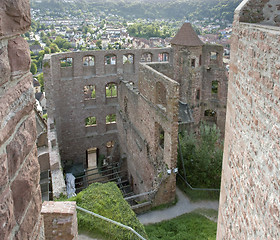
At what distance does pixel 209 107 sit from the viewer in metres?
22.2

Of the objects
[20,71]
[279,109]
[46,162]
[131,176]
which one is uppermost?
[20,71]

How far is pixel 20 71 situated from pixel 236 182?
4.57 m

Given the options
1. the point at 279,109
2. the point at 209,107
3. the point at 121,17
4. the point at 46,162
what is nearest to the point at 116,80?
the point at 209,107

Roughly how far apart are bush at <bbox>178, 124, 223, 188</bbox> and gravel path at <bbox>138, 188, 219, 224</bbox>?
118cm

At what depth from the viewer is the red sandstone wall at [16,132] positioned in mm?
1554

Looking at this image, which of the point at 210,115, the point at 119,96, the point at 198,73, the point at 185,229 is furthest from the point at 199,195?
the point at 210,115

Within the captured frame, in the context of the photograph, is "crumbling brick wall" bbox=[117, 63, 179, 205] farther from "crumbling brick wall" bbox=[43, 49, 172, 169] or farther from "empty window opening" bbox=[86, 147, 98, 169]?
"empty window opening" bbox=[86, 147, 98, 169]

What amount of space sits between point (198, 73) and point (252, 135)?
17.3 m

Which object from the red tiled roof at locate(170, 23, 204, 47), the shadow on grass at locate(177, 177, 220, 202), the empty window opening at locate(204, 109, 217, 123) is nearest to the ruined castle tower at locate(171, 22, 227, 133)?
the red tiled roof at locate(170, 23, 204, 47)

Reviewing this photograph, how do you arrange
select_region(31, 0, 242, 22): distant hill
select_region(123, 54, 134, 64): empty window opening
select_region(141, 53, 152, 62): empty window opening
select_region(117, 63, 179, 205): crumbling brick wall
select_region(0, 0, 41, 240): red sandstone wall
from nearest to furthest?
select_region(0, 0, 41, 240): red sandstone wall, select_region(117, 63, 179, 205): crumbling brick wall, select_region(123, 54, 134, 64): empty window opening, select_region(141, 53, 152, 62): empty window opening, select_region(31, 0, 242, 22): distant hill

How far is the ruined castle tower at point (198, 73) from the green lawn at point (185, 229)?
32.7 ft

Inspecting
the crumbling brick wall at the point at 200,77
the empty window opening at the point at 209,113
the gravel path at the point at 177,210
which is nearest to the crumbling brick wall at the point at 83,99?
the crumbling brick wall at the point at 200,77

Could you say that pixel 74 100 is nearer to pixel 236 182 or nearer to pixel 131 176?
pixel 131 176

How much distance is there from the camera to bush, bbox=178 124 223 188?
15242 mm
